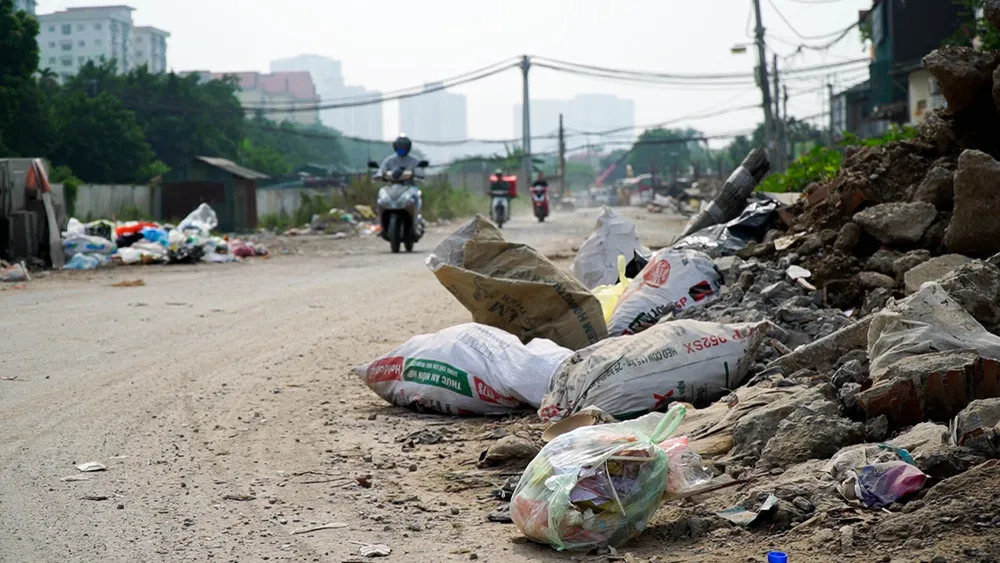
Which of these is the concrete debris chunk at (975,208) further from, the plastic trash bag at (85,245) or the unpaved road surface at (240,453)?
the plastic trash bag at (85,245)

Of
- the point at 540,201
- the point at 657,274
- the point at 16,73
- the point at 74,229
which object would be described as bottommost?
the point at 657,274

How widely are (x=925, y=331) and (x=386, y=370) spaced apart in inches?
107

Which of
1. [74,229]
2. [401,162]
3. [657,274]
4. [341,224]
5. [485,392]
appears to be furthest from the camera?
[341,224]

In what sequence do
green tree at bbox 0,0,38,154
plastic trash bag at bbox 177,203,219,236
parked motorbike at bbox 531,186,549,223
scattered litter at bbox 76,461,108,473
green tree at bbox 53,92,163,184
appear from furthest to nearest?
green tree at bbox 53,92,163,184 → parked motorbike at bbox 531,186,549,223 → green tree at bbox 0,0,38,154 → plastic trash bag at bbox 177,203,219,236 → scattered litter at bbox 76,461,108,473

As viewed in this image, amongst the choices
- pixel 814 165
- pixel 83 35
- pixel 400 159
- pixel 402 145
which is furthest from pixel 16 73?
pixel 83 35

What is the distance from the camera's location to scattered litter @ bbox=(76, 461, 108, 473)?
436 centimetres

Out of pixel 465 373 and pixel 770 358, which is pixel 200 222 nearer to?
pixel 465 373

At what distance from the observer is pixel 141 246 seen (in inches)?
613

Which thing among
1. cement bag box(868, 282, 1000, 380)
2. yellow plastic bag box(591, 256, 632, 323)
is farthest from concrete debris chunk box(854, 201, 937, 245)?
cement bag box(868, 282, 1000, 380)

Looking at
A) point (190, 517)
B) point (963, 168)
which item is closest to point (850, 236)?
point (963, 168)

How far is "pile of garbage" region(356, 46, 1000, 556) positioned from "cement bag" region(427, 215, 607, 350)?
12 millimetres

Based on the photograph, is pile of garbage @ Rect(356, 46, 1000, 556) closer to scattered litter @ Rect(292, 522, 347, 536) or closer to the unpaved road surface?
the unpaved road surface

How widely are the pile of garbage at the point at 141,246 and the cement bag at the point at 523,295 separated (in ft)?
29.9

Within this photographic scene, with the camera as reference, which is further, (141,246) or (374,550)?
(141,246)
